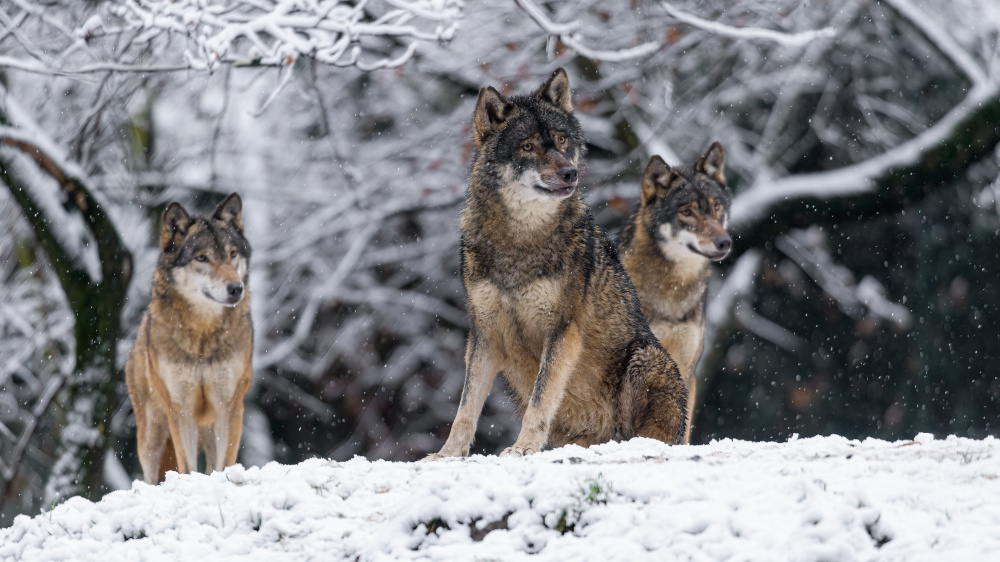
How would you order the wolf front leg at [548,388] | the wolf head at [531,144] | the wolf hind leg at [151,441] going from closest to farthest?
the wolf front leg at [548,388], the wolf head at [531,144], the wolf hind leg at [151,441]

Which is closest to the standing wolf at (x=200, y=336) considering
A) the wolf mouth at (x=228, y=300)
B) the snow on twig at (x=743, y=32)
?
the wolf mouth at (x=228, y=300)

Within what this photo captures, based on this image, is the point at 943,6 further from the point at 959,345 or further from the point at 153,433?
the point at 153,433

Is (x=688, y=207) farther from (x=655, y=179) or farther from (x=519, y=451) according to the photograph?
(x=519, y=451)

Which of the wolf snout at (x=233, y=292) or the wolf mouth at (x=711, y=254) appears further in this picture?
the wolf mouth at (x=711, y=254)

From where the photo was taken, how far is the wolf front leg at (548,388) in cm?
542

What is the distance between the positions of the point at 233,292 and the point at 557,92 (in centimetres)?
303

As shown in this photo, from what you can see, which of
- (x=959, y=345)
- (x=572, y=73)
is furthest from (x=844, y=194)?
(x=959, y=345)

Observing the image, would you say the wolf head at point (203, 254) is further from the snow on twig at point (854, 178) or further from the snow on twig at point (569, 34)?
the snow on twig at point (854, 178)

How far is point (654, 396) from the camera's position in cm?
598

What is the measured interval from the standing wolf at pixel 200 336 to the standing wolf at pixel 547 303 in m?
2.67

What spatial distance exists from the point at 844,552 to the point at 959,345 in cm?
1468

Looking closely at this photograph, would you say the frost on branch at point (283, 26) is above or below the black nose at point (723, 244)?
above

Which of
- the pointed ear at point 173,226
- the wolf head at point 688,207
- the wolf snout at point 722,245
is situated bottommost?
the wolf snout at point 722,245

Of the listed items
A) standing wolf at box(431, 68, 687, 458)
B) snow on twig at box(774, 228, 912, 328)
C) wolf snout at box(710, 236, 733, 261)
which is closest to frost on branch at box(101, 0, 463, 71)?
wolf snout at box(710, 236, 733, 261)
